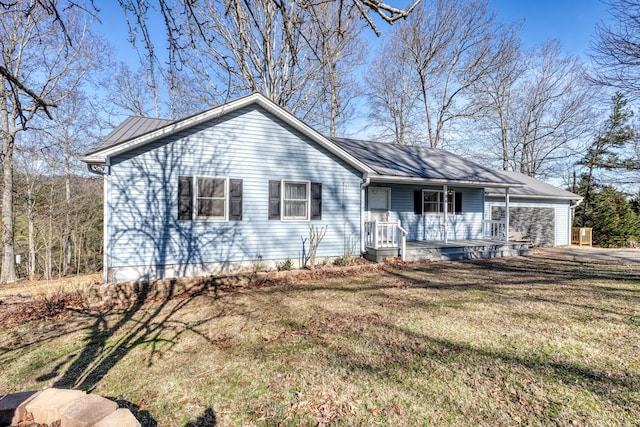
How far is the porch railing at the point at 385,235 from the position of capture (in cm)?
1012

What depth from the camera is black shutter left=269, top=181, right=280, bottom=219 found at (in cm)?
882

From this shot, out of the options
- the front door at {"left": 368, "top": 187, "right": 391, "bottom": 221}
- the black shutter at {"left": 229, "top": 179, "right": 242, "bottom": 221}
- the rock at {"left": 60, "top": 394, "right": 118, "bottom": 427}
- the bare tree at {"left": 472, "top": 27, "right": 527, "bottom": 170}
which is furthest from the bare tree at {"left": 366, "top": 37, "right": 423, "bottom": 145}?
the rock at {"left": 60, "top": 394, "right": 118, "bottom": 427}

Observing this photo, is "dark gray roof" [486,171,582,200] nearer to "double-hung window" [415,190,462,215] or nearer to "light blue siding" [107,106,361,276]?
"double-hung window" [415,190,462,215]

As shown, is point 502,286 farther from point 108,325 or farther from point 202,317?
point 108,325

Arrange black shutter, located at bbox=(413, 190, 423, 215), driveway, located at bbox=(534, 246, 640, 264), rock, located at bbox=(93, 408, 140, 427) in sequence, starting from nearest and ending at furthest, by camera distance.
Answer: rock, located at bbox=(93, 408, 140, 427), driveway, located at bbox=(534, 246, 640, 264), black shutter, located at bbox=(413, 190, 423, 215)

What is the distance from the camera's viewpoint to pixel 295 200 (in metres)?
9.16

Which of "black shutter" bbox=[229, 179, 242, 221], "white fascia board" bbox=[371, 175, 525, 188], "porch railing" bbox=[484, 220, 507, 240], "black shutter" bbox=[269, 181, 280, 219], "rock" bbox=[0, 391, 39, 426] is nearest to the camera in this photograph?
"rock" bbox=[0, 391, 39, 426]

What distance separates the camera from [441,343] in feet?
13.1

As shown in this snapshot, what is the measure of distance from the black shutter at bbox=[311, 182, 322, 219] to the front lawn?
3285mm

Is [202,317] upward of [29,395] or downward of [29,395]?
downward

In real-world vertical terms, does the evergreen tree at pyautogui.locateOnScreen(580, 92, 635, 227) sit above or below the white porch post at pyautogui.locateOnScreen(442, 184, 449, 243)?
above

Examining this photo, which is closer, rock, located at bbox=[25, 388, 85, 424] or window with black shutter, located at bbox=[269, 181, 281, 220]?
rock, located at bbox=[25, 388, 85, 424]

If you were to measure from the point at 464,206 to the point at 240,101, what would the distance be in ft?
32.7

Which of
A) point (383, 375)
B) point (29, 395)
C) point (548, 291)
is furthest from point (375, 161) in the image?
point (29, 395)
